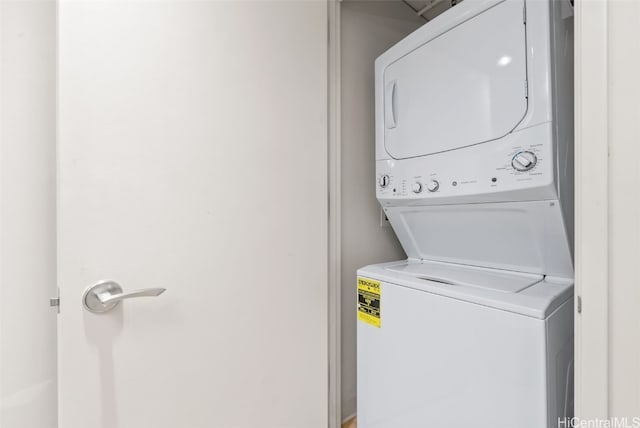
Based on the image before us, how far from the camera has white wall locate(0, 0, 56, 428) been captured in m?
0.89

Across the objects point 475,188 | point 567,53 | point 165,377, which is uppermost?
point 567,53

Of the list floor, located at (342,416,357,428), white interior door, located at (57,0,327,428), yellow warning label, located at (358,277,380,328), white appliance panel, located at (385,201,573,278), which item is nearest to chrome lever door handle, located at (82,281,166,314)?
white interior door, located at (57,0,327,428)

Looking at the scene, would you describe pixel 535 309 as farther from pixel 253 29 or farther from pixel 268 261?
pixel 253 29

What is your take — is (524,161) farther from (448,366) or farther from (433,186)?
(448,366)

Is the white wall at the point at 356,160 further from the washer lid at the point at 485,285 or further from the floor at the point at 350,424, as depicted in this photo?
the washer lid at the point at 485,285

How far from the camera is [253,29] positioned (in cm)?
111

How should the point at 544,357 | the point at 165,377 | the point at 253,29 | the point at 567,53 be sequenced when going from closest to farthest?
the point at 544,357, the point at 567,53, the point at 165,377, the point at 253,29

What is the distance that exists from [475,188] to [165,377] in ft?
3.60

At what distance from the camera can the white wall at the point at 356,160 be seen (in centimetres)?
141

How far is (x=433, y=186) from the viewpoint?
1037mm

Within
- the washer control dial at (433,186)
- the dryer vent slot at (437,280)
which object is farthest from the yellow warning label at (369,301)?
the washer control dial at (433,186)

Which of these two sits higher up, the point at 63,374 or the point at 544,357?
the point at 544,357

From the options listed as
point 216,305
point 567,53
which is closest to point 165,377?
point 216,305
